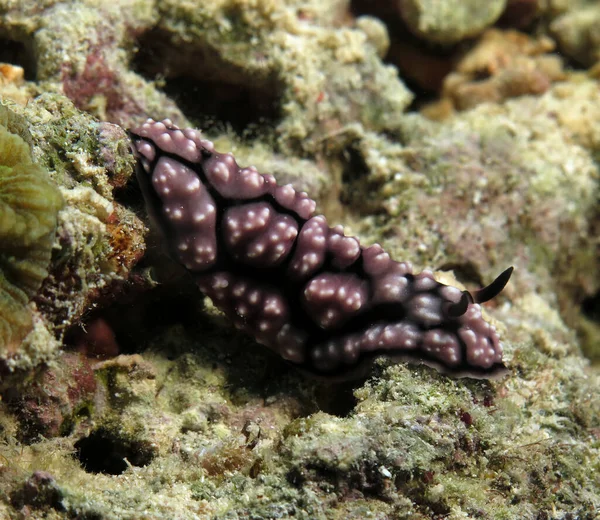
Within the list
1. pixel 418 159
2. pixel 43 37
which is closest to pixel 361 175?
pixel 418 159

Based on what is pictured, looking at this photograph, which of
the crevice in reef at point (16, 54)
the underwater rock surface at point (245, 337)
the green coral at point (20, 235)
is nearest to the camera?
the green coral at point (20, 235)

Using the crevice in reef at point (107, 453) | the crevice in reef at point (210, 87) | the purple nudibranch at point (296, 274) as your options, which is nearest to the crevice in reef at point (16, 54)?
the crevice in reef at point (210, 87)

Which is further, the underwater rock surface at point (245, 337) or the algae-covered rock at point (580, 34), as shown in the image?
the algae-covered rock at point (580, 34)

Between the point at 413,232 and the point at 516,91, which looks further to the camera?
the point at 516,91

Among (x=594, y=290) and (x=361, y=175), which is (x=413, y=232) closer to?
(x=361, y=175)

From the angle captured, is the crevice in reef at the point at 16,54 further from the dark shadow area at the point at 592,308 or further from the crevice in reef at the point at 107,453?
the dark shadow area at the point at 592,308

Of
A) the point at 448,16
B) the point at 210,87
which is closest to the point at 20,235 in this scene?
the point at 210,87
